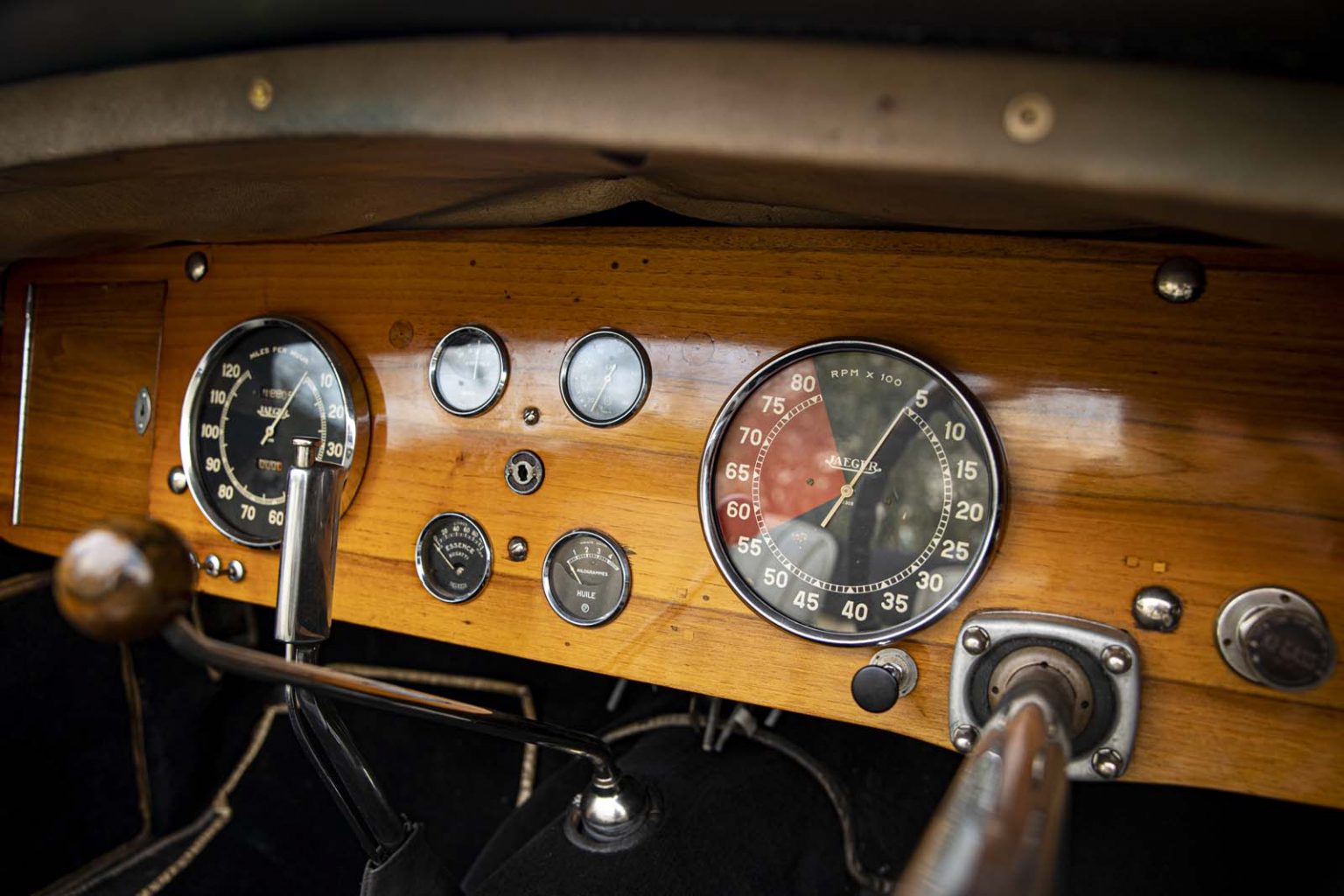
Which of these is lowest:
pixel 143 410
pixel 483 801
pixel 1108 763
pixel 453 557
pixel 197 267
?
pixel 483 801

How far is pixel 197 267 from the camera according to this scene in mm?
1920

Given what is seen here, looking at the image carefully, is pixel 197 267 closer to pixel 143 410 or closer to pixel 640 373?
pixel 143 410

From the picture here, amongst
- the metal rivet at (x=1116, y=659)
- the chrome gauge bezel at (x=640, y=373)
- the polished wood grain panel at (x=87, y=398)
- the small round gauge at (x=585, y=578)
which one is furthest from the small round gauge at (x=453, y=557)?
the metal rivet at (x=1116, y=659)

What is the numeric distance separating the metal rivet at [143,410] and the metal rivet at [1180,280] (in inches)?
75.3

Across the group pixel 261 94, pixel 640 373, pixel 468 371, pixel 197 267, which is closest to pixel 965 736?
pixel 640 373

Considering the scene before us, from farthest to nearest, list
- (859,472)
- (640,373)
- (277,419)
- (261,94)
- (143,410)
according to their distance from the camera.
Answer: (143,410) → (277,419) → (640,373) → (859,472) → (261,94)

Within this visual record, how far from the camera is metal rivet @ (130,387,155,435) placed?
1.97 metres

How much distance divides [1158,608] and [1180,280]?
446 mm

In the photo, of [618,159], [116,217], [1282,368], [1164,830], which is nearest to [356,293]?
[116,217]

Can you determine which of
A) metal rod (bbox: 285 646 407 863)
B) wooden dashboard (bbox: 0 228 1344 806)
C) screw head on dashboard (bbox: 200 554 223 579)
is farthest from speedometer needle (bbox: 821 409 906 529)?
screw head on dashboard (bbox: 200 554 223 579)

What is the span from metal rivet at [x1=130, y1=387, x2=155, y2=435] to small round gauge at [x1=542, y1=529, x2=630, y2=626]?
993 mm

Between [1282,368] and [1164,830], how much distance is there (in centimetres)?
105

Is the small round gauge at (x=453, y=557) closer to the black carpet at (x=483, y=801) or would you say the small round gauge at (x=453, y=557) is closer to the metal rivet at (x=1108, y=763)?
the black carpet at (x=483, y=801)

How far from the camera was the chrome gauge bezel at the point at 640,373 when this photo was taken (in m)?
1.53
